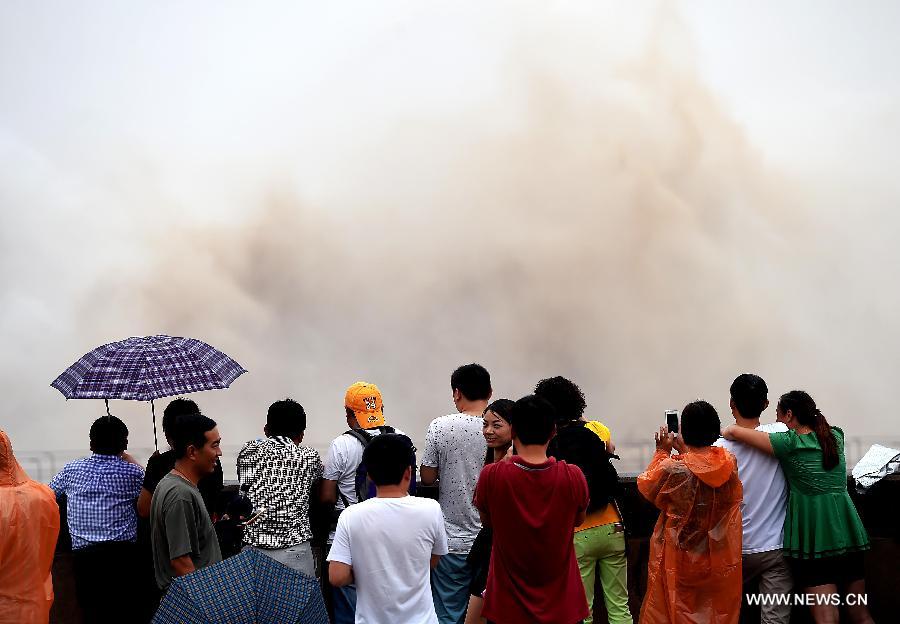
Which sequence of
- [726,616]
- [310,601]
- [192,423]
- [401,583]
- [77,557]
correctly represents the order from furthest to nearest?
[77,557] < [726,616] < [192,423] < [401,583] < [310,601]

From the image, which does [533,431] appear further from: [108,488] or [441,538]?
[108,488]

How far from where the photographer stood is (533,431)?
102 inches

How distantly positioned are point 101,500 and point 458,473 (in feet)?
4.36

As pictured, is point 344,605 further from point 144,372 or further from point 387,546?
point 144,372

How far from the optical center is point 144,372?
12.3 feet

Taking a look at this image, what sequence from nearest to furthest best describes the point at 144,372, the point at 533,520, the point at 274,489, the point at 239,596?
the point at 239,596
the point at 533,520
the point at 274,489
the point at 144,372

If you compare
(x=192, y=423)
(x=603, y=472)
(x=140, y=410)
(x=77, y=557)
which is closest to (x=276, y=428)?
(x=192, y=423)

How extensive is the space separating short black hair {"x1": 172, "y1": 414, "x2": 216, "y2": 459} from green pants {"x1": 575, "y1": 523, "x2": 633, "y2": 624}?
54.0 inches

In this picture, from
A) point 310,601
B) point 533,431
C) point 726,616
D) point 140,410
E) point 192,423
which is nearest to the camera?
point 310,601

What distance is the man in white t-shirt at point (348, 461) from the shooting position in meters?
3.34

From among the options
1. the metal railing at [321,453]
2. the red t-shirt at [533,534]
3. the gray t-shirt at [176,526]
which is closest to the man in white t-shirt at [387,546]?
the red t-shirt at [533,534]

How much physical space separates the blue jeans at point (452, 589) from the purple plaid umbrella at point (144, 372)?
3.86 ft

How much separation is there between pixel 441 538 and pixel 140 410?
7.23 metres

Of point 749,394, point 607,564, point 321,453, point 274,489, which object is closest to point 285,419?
point 274,489
